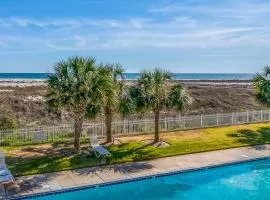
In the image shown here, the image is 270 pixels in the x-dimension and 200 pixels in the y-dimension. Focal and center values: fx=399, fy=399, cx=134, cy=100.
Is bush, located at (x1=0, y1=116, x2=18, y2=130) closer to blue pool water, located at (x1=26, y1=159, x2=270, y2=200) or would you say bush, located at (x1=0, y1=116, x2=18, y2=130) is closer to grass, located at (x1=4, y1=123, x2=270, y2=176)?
grass, located at (x1=4, y1=123, x2=270, y2=176)

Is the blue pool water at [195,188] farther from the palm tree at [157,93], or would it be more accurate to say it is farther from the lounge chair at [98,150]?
the palm tree at [157,93]

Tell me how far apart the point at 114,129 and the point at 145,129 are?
2.01 metres

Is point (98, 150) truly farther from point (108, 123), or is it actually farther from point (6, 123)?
point (6, 123)

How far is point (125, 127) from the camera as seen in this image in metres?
22.7

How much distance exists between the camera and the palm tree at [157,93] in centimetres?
1952

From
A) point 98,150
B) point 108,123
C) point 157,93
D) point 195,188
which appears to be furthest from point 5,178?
point 157,93

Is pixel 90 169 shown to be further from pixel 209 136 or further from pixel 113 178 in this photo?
pixel 209 136

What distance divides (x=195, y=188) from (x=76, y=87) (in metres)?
6.41

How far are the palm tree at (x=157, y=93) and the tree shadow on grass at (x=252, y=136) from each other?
12.9ft

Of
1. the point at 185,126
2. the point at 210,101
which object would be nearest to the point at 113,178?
the point at 185,126

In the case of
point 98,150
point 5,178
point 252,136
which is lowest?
point 5,178

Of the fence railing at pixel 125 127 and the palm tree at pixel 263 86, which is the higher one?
the palm tree at pixel 263 86

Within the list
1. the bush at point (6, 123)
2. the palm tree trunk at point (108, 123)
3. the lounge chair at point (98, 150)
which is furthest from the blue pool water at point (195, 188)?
the bush at point (6, 123)

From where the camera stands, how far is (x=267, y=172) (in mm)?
17172
